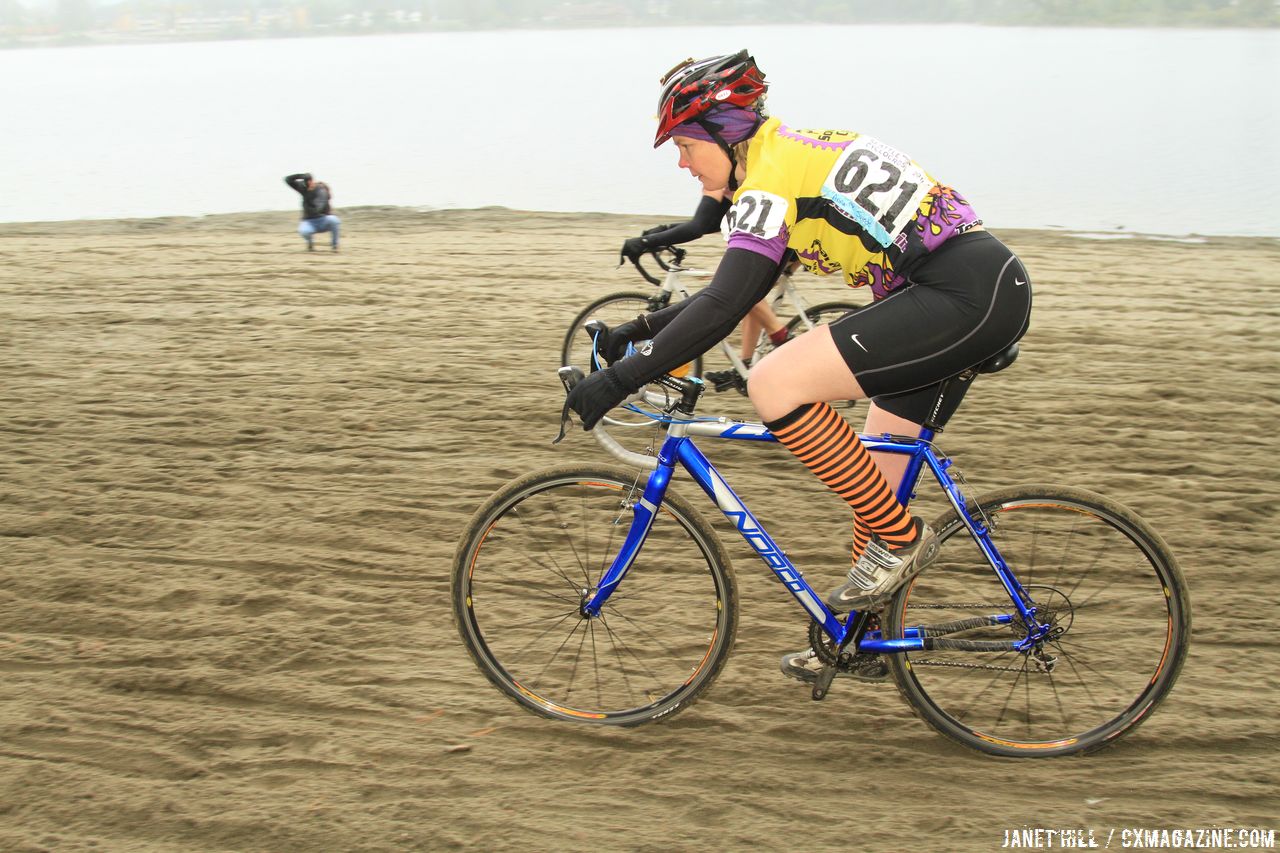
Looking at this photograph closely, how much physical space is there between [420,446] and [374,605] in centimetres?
182

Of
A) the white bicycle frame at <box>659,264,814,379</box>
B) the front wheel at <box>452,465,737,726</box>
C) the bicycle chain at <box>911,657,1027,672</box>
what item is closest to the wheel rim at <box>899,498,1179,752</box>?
the bicycle chain at <box>911,657,1027,672</box>

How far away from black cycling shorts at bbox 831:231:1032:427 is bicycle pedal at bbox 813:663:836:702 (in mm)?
933

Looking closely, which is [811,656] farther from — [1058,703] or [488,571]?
[488,571]

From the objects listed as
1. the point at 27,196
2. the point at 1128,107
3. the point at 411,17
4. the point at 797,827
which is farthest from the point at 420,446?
the point at 411,17

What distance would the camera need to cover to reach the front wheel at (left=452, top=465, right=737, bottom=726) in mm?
3385

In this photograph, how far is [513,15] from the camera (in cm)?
8188

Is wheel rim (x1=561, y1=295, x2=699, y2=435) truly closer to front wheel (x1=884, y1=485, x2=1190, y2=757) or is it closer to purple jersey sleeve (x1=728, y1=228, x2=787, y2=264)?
front wheel (x1=884, y1=485, x2=1190, y2=757)

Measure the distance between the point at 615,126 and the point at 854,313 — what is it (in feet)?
116

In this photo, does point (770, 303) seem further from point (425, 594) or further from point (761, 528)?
point (761, 528)

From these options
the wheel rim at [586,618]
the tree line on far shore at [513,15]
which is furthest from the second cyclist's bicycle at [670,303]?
the tree line on far shore at [513,15]

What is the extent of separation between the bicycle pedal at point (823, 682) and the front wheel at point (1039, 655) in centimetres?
20

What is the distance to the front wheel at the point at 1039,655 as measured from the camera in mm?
3193

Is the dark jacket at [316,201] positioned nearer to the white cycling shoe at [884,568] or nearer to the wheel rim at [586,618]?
the wheel rim at [586,618]

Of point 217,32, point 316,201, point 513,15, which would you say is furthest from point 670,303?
point 217,32
